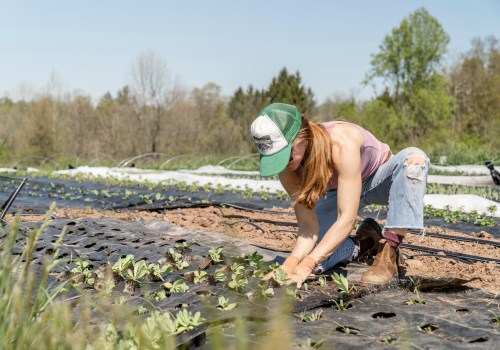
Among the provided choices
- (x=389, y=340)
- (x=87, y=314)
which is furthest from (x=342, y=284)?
(x=87, y=314)

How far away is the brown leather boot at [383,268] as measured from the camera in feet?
10.3

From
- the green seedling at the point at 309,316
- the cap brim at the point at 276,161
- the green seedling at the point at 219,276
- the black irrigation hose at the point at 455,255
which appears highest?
the cap brim at the point at 276,161

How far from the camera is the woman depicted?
2.83m

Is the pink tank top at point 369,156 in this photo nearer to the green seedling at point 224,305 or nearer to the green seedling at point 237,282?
the green seedling at point 237,282

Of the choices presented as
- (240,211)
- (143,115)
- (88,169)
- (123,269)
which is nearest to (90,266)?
(123,269)

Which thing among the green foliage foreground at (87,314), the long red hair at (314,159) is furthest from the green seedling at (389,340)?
the long red hair at (314,159)

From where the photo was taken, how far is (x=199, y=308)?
2.73 metres

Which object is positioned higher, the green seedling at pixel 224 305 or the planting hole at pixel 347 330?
the green seedling at pixel 224 305

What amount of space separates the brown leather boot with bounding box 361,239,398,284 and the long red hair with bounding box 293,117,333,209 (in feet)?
1.75

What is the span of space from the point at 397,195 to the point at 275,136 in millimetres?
953

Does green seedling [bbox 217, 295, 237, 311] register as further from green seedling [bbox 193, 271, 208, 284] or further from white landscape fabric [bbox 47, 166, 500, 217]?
white landscape fabric [bbox 47, 166, 500, 217]

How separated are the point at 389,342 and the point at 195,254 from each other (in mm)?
1590

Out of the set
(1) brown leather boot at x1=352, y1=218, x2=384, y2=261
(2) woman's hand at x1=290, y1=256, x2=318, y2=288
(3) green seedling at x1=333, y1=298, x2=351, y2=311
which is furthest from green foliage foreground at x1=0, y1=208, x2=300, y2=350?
(1) brown leather boot at x1=352, y1=218, x2=384, y2=261

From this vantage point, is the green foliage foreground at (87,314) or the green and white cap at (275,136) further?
the green and white cap at (275,136)
